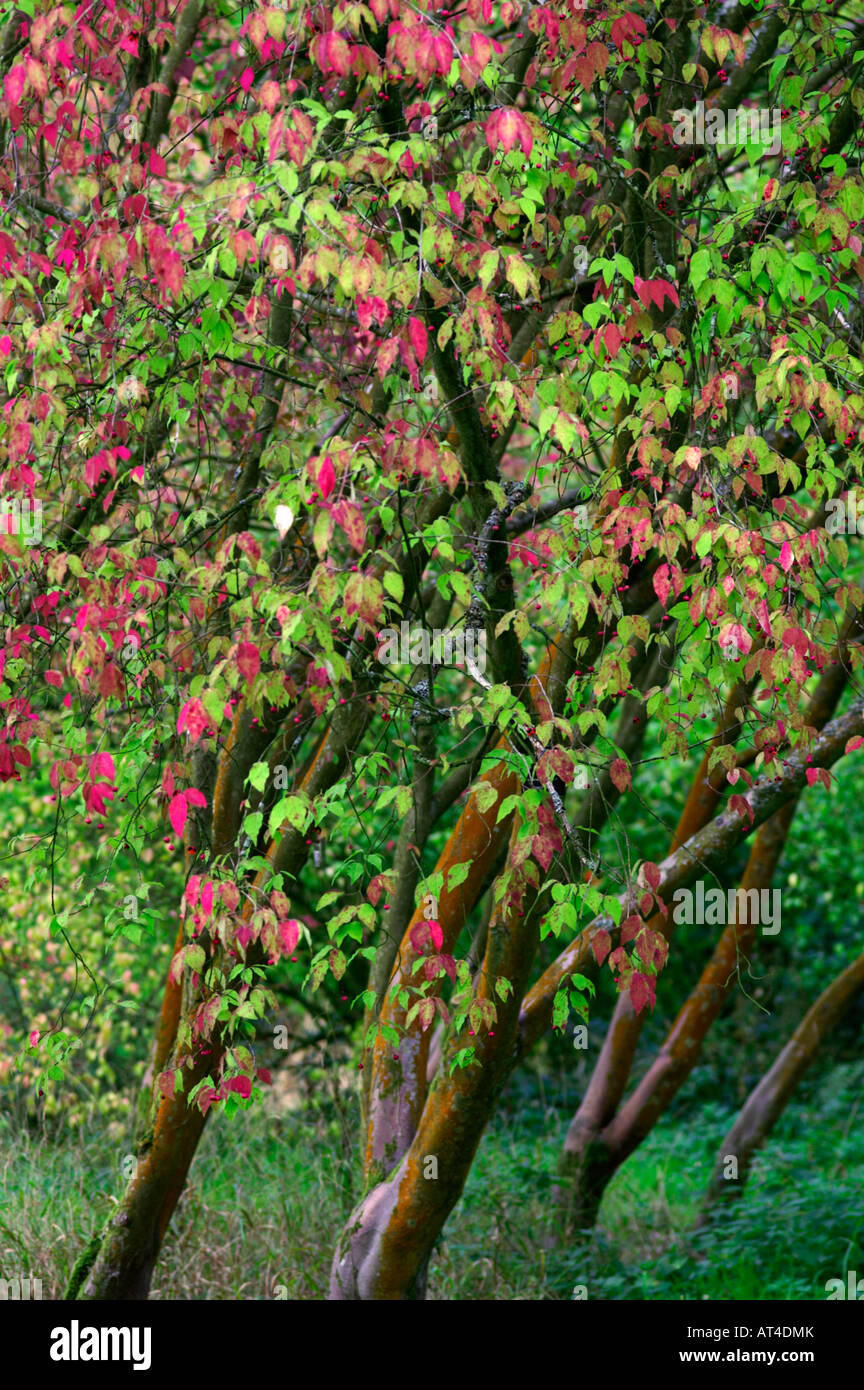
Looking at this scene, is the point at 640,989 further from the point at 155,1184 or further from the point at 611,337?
the point at 155,1184

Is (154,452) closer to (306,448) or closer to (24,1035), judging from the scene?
(306,448)

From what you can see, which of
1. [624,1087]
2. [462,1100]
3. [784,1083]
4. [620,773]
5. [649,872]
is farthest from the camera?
[784,1083]

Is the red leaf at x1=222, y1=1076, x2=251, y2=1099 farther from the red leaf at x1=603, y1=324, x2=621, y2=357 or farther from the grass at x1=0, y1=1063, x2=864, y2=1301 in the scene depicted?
the red leaf at x1=603, y1=324, x2=621, y2=357

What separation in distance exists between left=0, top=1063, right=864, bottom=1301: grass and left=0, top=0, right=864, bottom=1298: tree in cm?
69

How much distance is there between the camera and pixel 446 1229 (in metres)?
6.47

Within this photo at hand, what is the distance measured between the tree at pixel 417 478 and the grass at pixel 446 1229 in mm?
693

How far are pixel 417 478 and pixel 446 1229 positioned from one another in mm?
3716

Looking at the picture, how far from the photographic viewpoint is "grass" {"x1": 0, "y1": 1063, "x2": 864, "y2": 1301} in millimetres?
5836

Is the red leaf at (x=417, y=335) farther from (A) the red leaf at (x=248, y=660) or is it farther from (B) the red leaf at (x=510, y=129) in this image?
(A) the red leaf at (x=248, y=660)

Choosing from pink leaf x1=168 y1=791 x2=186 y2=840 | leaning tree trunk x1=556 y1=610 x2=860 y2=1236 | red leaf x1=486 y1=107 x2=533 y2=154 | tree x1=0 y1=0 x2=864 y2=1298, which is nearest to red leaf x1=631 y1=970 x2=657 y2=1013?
tree x1=0 y1=0 x2=864 y2=1298

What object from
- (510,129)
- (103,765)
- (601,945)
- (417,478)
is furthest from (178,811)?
(417,478)

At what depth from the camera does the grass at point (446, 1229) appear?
584cm

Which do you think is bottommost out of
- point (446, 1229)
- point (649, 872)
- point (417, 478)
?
point (446, 1229)
